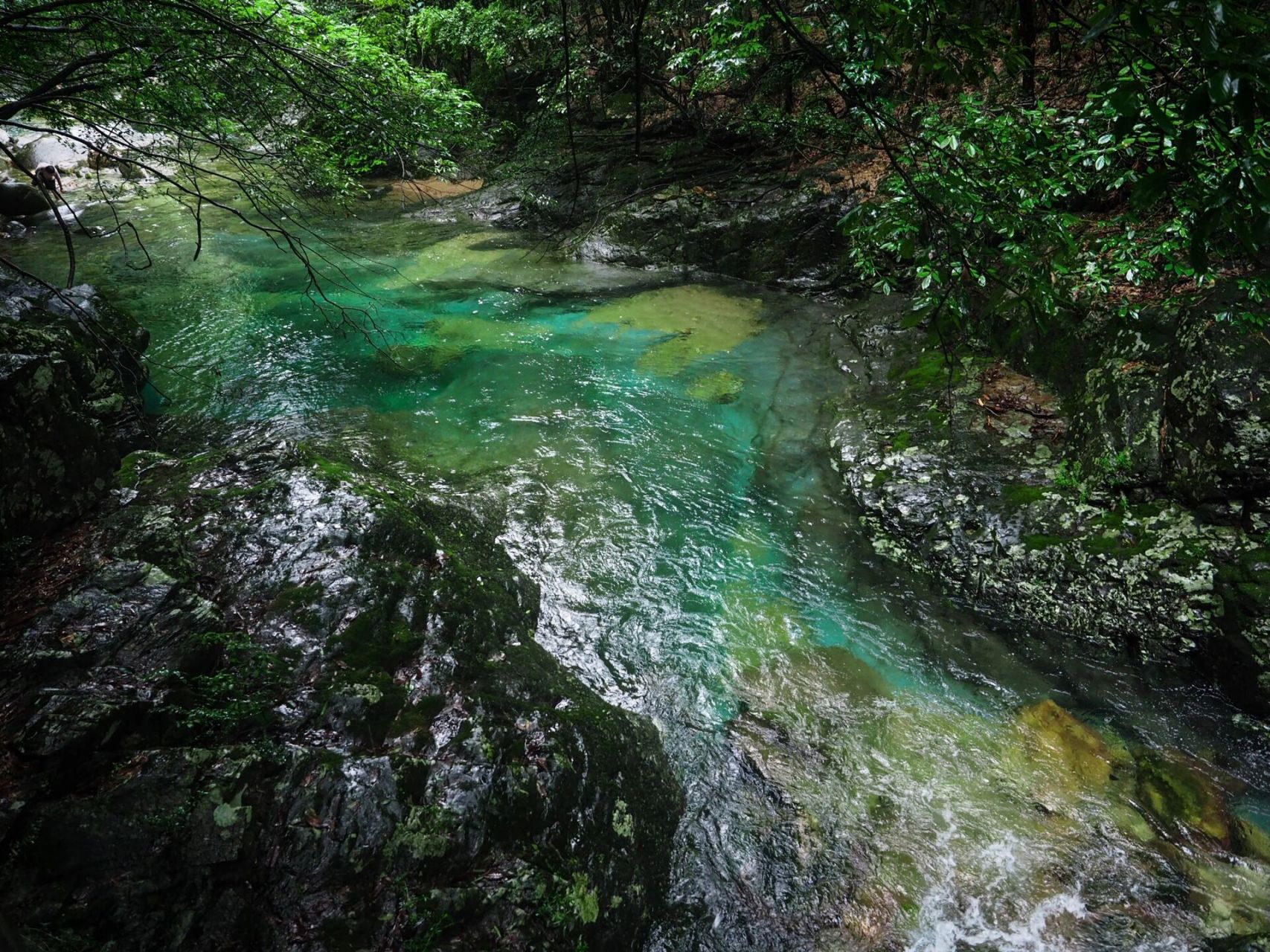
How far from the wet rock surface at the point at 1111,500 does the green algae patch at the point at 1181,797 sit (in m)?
0.83

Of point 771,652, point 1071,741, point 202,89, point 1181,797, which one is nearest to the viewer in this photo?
point 1181,797

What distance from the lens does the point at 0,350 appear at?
4.99 meters

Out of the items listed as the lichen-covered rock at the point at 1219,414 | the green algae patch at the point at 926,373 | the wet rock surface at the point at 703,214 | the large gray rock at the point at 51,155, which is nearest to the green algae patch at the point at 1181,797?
the lichen-covered rock at the point at 1219,414

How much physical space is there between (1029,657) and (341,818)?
504 centimetres

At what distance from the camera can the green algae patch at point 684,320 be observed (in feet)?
32.1

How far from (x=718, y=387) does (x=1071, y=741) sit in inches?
227

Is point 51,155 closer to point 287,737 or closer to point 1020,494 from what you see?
point 287,737

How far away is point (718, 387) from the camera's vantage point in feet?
29.2

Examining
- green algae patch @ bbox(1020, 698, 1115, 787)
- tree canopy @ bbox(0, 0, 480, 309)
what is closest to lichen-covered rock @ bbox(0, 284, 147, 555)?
tree canopy @ bbox(0, 0, 480, 309)

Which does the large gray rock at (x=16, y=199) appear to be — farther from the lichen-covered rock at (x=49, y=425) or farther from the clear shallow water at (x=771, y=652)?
the lichen-covered rock at (x=49, y=425)

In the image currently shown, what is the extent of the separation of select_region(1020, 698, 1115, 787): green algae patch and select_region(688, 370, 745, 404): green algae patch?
5.10 m

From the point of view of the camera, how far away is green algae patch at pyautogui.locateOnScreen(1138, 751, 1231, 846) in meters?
3.91

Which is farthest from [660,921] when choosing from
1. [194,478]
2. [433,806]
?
[194,478]

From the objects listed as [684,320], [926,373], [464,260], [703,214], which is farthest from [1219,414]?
[464,260]
